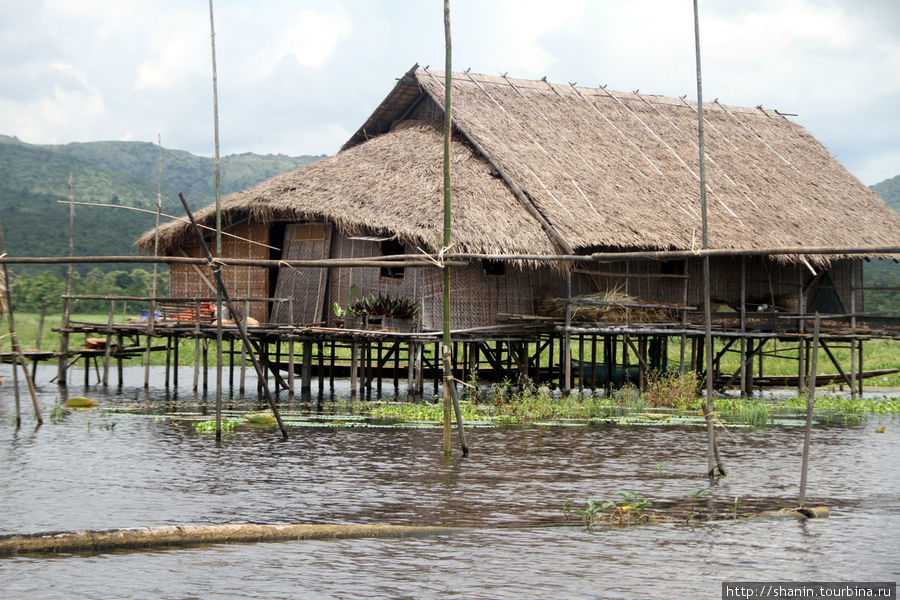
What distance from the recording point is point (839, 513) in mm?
10469

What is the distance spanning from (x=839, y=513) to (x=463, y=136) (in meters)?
14.2

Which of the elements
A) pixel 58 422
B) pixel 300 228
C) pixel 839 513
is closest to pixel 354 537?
pixel 839 513

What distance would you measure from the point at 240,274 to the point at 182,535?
14278 mm

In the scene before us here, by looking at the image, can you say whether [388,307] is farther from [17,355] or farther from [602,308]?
[17,355]

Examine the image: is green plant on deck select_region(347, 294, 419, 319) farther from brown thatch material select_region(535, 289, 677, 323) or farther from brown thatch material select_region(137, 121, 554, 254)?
Answer: brown thatch material select_region(535, 289, 677, 323)

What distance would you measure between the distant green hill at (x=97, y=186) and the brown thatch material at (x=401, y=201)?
945 centimetres

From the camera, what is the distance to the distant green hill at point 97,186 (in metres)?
54.0

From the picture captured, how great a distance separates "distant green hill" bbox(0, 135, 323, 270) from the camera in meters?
54.0

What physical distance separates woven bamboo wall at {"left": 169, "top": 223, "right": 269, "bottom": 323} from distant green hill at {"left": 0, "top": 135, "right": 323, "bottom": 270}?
26.3 ft

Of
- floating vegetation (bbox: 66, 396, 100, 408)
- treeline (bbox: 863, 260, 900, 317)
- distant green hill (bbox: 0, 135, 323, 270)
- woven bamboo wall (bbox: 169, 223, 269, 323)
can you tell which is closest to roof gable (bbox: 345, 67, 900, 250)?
woven bamboo wall (bbox: 169, 223, 269, 323)

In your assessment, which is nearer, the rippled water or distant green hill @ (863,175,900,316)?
the rippled water

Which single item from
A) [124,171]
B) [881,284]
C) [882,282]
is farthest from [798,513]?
A: [124,171]

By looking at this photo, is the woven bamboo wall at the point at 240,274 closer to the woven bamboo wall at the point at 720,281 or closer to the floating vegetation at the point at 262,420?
the floating vegetation at the point at 262,420

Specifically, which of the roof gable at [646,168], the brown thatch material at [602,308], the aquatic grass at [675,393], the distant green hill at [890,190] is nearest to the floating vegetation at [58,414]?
the brown thatch material at [602,308]
